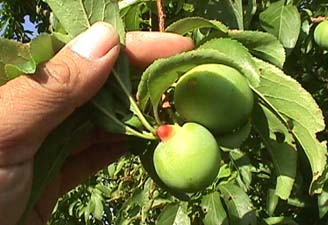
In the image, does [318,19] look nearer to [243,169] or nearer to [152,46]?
[243,169]

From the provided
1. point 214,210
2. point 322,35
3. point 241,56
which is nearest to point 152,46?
point 241,56

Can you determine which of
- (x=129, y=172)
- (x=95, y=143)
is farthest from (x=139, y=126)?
(x=129, y=172)

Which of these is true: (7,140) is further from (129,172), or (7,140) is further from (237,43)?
(129,172)

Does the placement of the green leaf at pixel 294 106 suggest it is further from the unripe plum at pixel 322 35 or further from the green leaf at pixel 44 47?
the unripe plum at pixel 322 35

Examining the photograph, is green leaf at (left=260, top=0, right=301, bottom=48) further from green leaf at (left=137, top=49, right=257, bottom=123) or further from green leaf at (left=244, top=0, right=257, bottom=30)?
green leaf at (left=137, top=49, right=257, bottom=123)

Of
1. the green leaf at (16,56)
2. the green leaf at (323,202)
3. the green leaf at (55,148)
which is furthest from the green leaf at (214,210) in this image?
the green leaf at (16,56)

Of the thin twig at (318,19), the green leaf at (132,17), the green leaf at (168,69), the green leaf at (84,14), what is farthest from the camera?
the thin twig at (318,19)

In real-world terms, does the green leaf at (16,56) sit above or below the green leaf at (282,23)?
above
